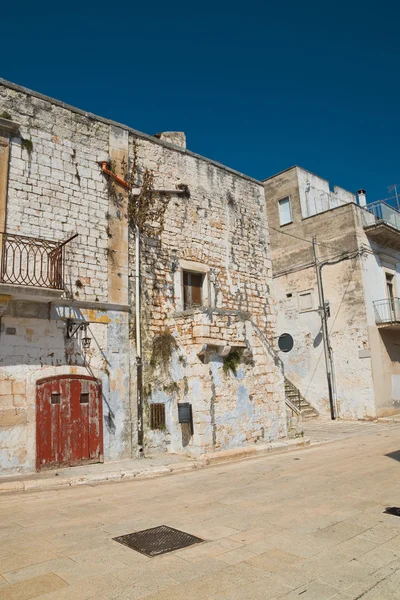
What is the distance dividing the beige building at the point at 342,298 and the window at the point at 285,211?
0.05 meters

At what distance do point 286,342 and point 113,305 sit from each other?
1162cm

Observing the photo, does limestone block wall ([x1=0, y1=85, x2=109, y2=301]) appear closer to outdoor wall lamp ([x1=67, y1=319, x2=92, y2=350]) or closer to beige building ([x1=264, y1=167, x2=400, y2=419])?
outdoor wall lamp ([x1=67, y1=319, x2=92, y2=350])

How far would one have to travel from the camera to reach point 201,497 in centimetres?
633

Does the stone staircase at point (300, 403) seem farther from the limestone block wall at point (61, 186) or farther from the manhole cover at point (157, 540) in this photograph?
the manhole cover at point (157, 540)

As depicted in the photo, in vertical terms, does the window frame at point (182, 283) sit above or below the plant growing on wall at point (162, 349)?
above

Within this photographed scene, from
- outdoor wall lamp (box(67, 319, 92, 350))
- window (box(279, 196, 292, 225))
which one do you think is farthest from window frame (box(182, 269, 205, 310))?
window (box(279, 196, 292, 225))

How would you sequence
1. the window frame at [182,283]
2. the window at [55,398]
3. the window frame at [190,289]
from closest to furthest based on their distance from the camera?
the window at [55,398], the window frame at [182,283], the window frame at [190,289]

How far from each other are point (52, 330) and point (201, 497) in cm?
433

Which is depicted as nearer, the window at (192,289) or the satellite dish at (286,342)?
the window at (192,289)

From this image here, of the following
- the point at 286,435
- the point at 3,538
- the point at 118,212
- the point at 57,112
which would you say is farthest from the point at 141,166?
the point at 3,538

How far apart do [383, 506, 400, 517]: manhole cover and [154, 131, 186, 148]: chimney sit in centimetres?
1045

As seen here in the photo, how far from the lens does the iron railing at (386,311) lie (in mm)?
17328

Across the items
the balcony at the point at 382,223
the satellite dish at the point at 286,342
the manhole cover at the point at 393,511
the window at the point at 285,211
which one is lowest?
the manhole cover at the point at 393,511

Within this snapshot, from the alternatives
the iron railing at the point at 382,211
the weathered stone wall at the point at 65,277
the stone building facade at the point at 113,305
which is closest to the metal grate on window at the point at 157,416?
the stone building facade at the point at 113,305
